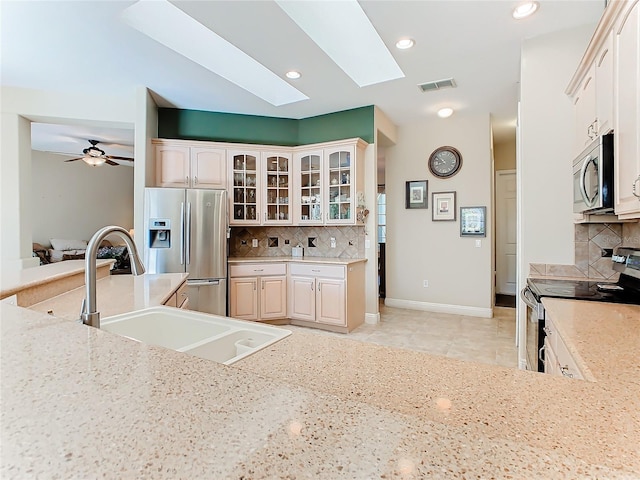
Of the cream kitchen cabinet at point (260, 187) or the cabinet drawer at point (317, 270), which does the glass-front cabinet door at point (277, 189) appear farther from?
the cabinet drawer at point (317, 270)

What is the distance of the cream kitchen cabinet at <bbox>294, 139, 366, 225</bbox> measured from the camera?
14.2 ft

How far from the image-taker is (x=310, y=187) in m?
4.60

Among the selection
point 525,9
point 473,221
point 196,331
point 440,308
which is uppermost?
point 525,9

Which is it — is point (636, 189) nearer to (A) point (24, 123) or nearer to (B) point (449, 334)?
(B) point (449, 334)

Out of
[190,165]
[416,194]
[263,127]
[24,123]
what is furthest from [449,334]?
[24,123]

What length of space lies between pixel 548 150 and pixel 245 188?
3337 millimetres

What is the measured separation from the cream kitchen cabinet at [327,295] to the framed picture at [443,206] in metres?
1.49

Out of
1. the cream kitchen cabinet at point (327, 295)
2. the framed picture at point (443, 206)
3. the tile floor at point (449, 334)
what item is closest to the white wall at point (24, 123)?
the cream kitchen cabinet at point (327, 295)

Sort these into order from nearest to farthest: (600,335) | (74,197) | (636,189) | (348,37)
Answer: (600,335) → (636,189) → (348,37) → (74,197)

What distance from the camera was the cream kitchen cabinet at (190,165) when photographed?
418 cm

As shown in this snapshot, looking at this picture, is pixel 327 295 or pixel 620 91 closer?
pixel 620 91

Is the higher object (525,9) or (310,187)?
(525,9)

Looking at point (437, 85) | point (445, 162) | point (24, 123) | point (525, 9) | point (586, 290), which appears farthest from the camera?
point (445, 162)

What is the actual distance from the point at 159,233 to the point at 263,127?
2066 mm
